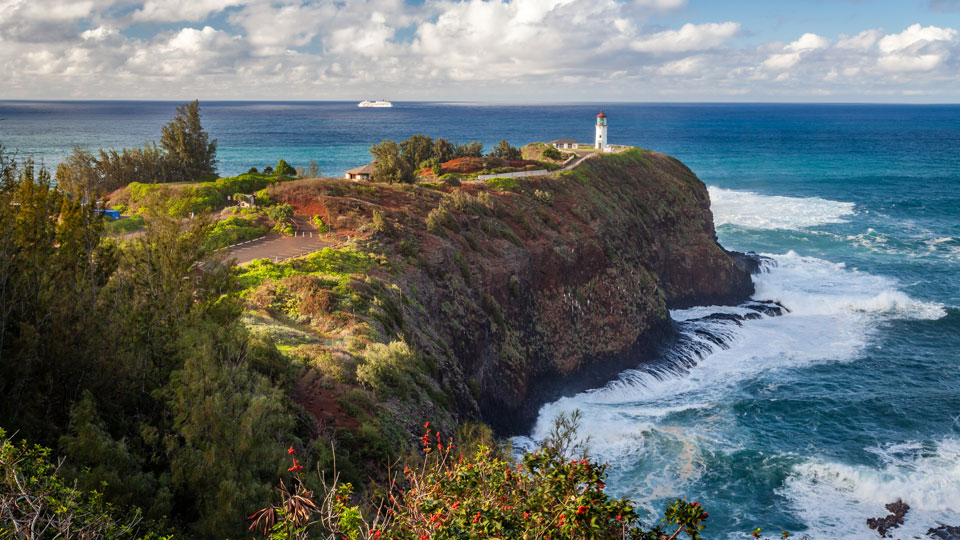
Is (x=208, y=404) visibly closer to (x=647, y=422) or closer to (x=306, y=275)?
(x=306, y=275)

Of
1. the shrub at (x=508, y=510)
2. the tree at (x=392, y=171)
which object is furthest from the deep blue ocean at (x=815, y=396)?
the tree at (x=392, y=171)

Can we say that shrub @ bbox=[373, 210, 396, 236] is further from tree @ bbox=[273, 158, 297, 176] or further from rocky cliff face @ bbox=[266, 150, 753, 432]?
tree @ bbox=[273, 158, 297, 176]

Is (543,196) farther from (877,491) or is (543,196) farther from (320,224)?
(877,491)

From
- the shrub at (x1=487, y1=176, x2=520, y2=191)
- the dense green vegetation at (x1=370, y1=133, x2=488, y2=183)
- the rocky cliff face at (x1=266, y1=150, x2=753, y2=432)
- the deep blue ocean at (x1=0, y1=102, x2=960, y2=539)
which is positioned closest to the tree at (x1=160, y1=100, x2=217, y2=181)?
the dense green vegetation at (x1=370, y1=133, x2=488, y2=183)

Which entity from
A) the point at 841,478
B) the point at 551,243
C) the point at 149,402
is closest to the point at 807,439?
the point at 841,478

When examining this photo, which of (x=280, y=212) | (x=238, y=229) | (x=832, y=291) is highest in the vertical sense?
(x=280, y=212)

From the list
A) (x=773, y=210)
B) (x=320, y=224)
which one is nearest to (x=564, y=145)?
(x=773, y=210)
